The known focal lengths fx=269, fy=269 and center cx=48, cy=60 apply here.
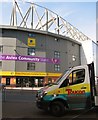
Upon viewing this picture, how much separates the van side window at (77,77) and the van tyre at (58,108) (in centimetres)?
107

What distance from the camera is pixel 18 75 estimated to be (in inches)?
2356

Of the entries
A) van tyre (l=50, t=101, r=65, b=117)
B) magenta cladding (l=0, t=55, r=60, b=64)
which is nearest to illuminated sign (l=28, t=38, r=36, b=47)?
magenta cladding (l=0, t=55, r=60, b=64)

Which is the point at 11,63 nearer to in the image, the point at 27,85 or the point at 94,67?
the point at 27,85

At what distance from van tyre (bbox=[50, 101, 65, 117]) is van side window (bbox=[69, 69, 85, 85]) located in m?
1.07

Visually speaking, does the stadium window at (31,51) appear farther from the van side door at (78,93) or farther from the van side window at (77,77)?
the van side door at (78,93)

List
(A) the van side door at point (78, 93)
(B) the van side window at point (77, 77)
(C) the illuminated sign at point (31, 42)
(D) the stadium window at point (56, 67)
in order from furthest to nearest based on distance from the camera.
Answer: (D) the stadium window at point (56, 67)
(C) the illuminated sign at point (31, 42)
(B) the van side window at point (77, 77)
(A) the van side door at point (78, 93)

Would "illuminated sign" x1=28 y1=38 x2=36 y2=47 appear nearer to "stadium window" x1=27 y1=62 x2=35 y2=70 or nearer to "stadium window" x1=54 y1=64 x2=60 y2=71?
"stadium window" x1=27 y1=62 x2=35 y2=70

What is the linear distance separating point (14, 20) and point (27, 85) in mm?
25154

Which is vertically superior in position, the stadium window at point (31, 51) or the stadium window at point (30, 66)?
the stadium window at point (31, 51)

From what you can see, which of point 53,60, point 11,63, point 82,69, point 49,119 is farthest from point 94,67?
point 53,60

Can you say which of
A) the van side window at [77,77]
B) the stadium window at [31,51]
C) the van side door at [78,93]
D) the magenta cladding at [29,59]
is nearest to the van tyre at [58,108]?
the van side door at [78,93]

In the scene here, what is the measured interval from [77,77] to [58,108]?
64.8 inches

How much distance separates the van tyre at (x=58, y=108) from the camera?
12.1 meters

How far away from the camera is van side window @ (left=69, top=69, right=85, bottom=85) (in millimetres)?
12117
